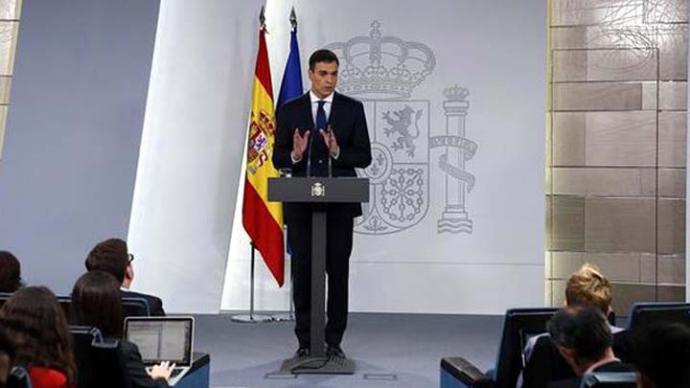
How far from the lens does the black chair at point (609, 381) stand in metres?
1.87

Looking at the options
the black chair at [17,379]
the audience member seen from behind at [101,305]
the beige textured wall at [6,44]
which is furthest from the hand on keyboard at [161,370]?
the beige textured wall at [6,44]

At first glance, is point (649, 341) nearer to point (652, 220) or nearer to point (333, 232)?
point (333, 232)

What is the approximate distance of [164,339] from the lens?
2.77 m

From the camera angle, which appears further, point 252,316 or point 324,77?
point 252,316

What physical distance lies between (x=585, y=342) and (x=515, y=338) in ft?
1.93

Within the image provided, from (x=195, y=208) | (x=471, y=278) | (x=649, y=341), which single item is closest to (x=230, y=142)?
(x=195, y=208)

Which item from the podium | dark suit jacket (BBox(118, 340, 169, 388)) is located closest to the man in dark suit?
the podium

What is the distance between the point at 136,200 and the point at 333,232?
9.04ft

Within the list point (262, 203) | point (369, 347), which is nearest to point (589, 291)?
point (369, 347)

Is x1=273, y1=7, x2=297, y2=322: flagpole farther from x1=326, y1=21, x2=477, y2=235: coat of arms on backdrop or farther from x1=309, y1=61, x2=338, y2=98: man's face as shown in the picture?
x1=309, y1=61, x2=338, y2=98: man's face

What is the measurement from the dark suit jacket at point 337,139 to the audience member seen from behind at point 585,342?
231 centimetres

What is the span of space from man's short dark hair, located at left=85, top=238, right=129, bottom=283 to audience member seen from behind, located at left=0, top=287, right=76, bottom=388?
3.11 feet

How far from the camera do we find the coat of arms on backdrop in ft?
21.8

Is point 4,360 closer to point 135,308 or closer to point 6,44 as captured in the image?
point 135,308
